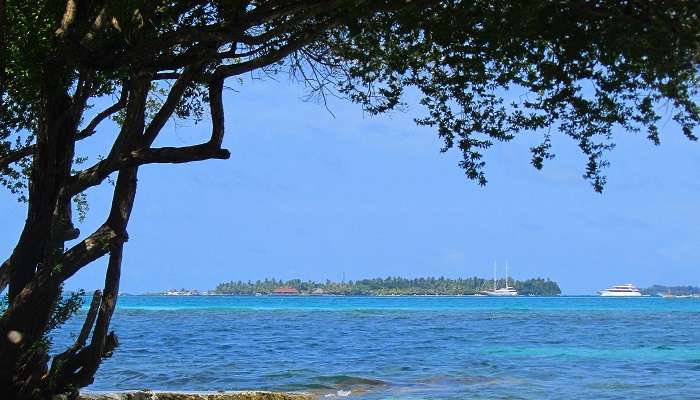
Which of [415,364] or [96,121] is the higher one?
[96,121]

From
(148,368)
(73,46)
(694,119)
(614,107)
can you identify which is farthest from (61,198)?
(148,368)

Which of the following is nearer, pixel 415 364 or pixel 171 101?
pixel 171 101

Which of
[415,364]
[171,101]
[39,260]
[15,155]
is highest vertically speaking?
[171,101]

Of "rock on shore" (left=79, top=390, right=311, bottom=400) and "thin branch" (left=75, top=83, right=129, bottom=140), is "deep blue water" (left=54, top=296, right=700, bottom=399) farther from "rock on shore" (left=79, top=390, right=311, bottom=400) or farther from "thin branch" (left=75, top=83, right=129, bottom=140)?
"thin branch" (left=75, top=83, right=129, bottom=140)

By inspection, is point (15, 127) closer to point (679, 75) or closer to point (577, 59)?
point (577, 59)

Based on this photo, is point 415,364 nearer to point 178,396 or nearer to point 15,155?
point 178,396

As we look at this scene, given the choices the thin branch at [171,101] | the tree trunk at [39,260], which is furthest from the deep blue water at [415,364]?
the thin branch at [171,101]

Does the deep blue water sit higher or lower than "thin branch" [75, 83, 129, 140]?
lower

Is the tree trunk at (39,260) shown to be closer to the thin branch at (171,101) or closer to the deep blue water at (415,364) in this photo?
the thin branch at (171,101)

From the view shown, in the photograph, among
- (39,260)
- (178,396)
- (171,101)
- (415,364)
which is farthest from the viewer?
(415,364)

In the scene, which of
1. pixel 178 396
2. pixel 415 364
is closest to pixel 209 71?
pixel 178 396

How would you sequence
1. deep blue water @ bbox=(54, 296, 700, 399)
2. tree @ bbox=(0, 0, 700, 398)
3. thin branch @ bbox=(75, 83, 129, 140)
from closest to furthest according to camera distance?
tree @ bbox=(0, 0, 700, 398)
thin branch @ bbox=(75, 83, 129, 140)
deep blue water @ bbox=(54, 296, 700, 399)

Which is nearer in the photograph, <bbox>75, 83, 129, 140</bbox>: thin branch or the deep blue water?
<bbox>75, 83, 129, 140</bbox>: thin branch

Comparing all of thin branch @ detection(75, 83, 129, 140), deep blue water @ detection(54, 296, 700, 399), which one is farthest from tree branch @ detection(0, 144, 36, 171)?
deep blue water @ detection(54, 296, 700, 399)
